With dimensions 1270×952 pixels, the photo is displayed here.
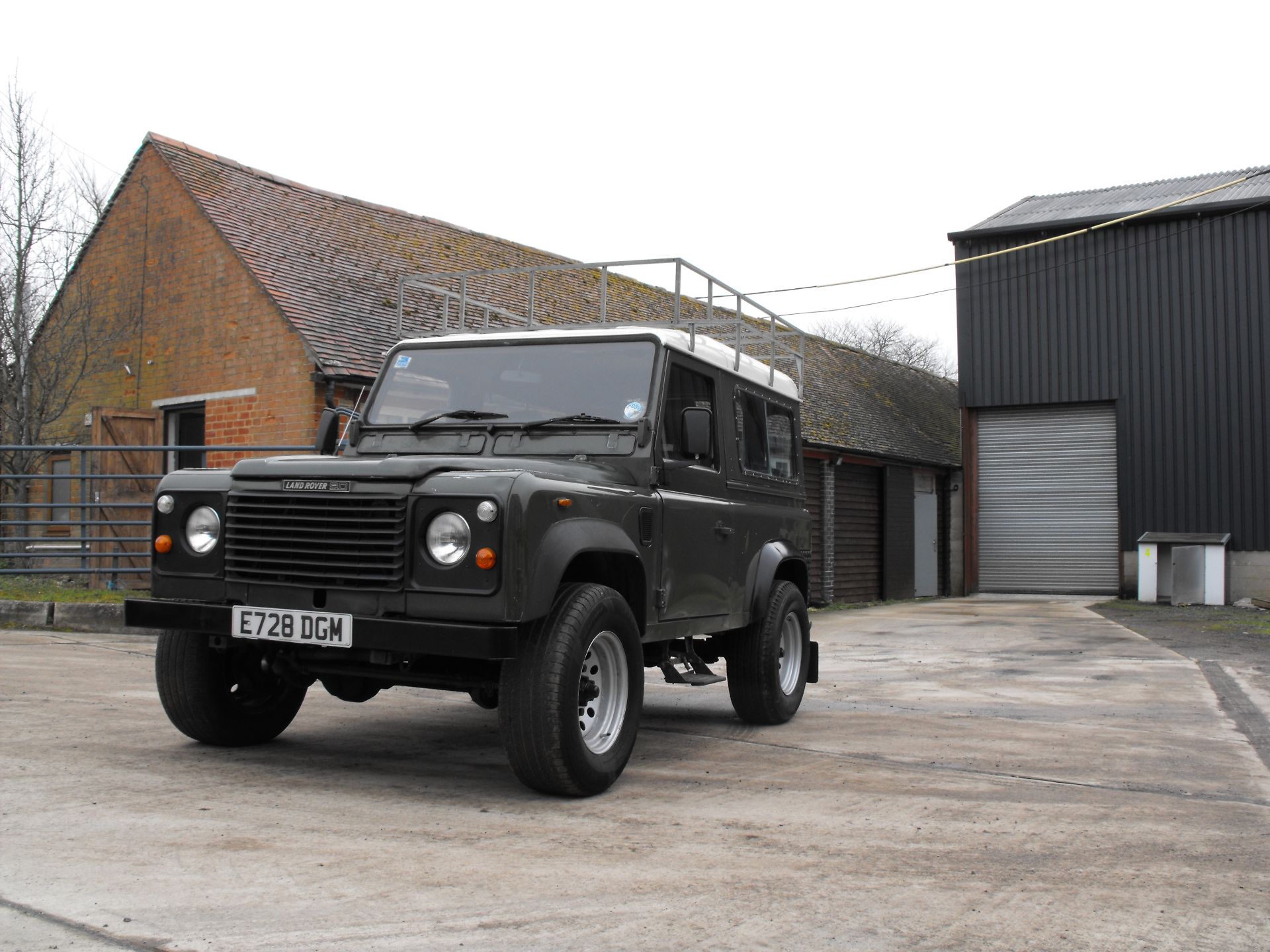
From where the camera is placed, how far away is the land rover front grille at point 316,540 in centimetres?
496

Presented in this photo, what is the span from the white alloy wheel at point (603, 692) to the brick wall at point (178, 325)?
10.1m

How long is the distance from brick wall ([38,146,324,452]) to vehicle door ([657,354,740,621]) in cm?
903

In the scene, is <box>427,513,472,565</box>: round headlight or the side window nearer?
<box>427,513,472,565</box>: round headlight

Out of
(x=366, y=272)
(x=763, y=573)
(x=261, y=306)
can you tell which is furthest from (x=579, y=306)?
(x=763, y=573)

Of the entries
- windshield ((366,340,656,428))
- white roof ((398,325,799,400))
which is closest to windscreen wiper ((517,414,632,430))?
windshield ((366,340,656,428))

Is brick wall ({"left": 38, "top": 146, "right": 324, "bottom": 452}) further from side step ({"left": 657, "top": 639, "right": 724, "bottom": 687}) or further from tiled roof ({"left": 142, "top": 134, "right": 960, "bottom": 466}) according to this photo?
side step ({"left": 657, "top": 639, "right": 724, "bottom": 687})

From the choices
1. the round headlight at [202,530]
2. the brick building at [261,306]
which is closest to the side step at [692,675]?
the round headlight at [202,530]

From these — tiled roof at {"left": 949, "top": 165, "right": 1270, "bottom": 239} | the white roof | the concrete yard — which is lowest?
the concrete yard

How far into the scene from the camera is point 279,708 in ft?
20.6

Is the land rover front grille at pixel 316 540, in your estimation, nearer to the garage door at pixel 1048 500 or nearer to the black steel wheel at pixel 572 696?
the black steel wheel at pixel 572 696

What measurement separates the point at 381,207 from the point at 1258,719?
1659cm

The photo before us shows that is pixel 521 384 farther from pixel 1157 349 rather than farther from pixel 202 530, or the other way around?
pixel 1157 349

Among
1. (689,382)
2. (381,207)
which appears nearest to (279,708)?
(689,382)

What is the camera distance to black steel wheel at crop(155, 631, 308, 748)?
19.0 feet
